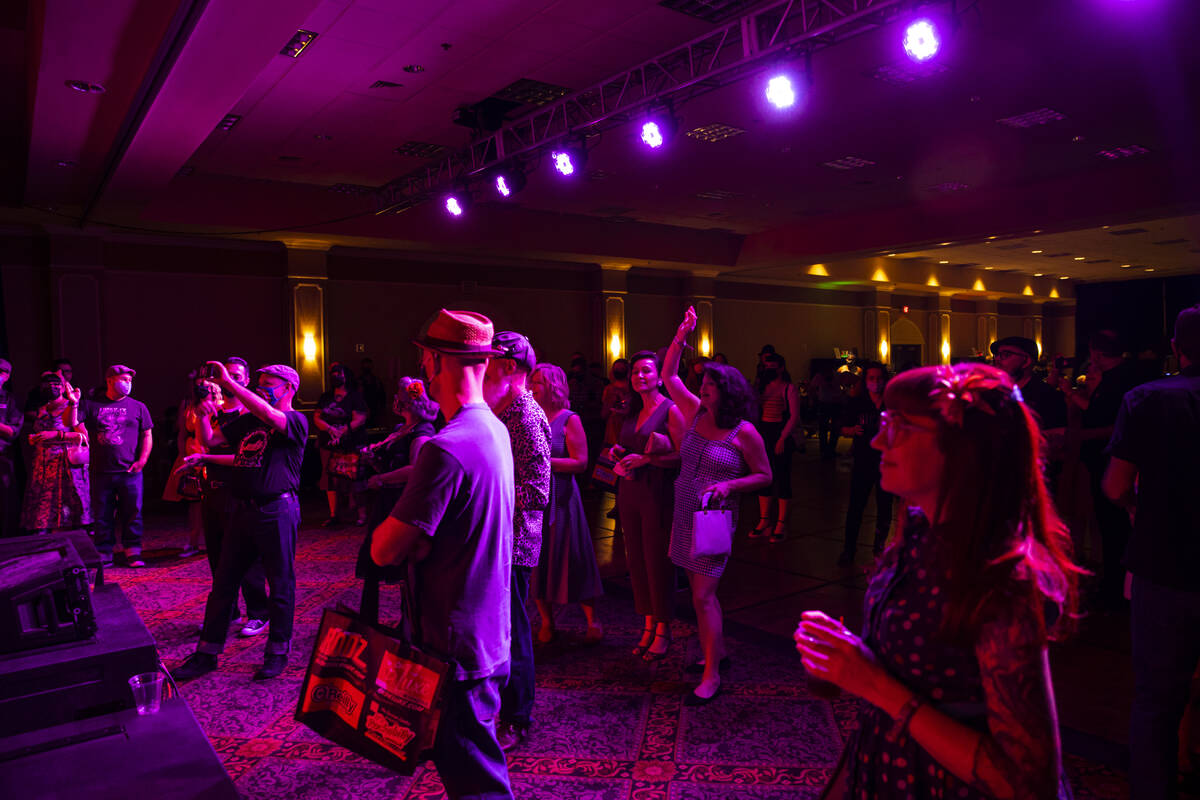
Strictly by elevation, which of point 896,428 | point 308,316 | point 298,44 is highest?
point 298,44

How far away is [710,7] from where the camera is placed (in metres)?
5.19

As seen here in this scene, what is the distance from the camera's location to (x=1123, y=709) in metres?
3.12

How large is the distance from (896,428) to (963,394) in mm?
116

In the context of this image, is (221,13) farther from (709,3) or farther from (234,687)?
(234,687)

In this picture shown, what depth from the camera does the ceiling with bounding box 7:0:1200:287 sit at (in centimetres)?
500

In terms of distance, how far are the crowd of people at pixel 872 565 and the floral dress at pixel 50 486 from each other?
3.81 ft

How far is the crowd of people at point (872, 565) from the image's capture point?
1.15 meters

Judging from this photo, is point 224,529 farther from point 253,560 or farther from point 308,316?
point 308,316

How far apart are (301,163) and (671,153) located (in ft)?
14.0

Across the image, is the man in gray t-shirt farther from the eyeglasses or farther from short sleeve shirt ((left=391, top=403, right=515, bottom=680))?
the eyeglasses

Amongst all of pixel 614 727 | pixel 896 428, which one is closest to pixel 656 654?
pixel 614 727

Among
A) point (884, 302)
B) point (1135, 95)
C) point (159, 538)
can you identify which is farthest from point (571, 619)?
point (884, 302)

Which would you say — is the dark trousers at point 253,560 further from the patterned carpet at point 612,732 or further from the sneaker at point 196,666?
the patterned carpet at point 612,732

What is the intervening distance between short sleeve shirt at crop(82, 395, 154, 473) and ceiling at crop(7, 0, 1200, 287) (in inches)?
83.1
